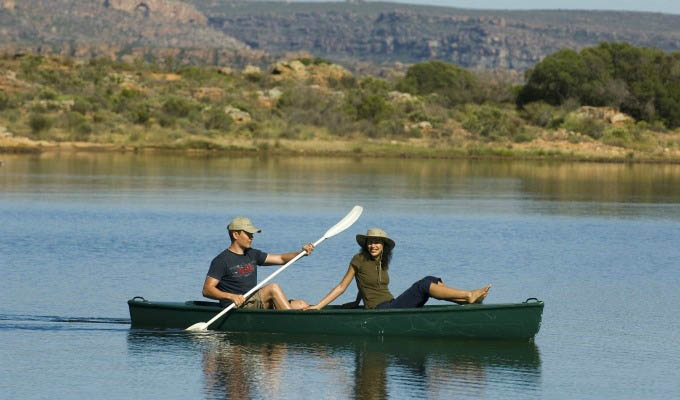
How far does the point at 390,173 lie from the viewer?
4575 centimetres

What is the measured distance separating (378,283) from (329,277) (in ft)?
16.4

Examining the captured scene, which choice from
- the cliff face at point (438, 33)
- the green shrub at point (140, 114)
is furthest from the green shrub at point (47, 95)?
the cliff face at point (438, 33)

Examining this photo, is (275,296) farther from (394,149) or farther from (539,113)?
(539,113)

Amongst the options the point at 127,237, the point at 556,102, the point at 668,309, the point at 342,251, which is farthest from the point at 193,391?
the point at 556,102

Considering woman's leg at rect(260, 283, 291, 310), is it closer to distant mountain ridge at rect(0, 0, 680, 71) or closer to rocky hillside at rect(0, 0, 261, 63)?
rocky hillside at rect(0, 0, 261, 63)

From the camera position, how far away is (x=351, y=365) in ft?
40.7

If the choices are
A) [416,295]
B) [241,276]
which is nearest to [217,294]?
[241,276]

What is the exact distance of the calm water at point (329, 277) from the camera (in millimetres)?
11727

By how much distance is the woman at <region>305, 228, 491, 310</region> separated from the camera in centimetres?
1336

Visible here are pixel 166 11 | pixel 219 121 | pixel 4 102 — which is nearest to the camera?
pixel 219 121

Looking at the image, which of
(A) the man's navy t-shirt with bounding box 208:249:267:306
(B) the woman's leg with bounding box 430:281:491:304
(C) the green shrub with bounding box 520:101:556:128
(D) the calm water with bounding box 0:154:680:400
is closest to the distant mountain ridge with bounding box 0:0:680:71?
(C) the green shrub with bounding box 520:101:556:128

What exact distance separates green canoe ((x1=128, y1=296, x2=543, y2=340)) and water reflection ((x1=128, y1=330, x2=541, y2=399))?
97 millimetres

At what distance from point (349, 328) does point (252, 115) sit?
187 feet

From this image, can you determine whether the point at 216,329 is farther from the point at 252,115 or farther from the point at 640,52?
the point at 640,52
